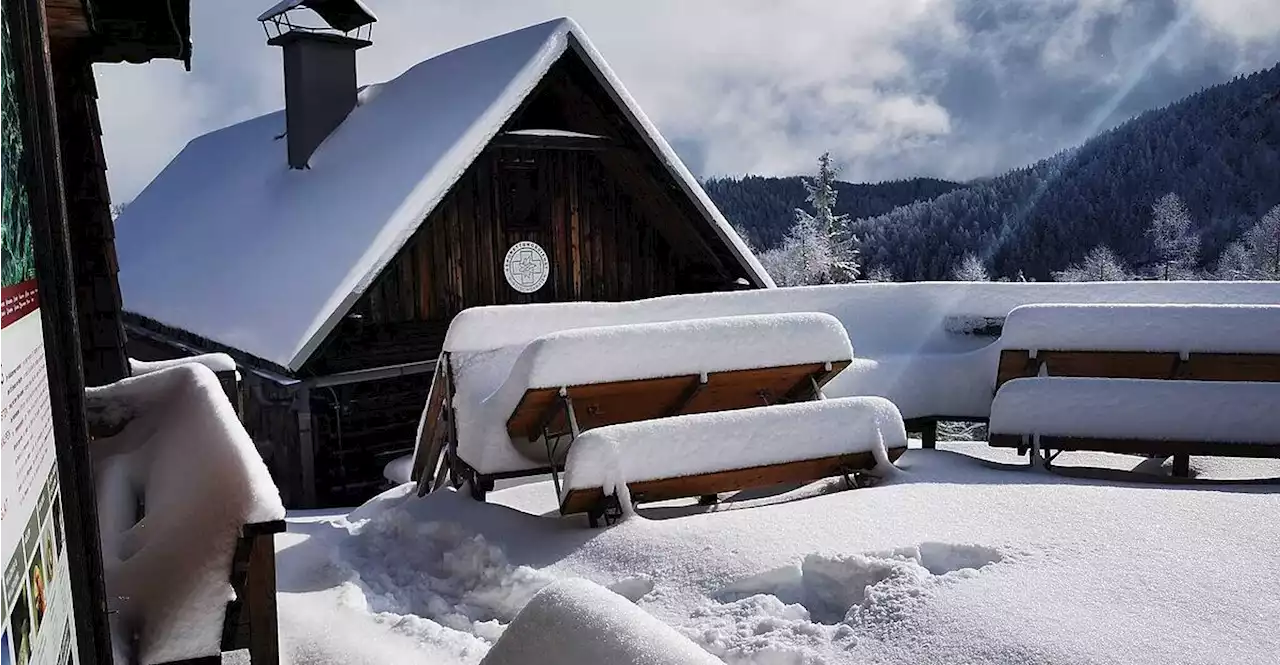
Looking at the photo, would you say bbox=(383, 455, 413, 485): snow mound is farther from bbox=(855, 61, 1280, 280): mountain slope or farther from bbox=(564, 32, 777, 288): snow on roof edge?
bbox=(855, 61, 1280, 280): mountain slope

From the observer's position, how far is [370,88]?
54.0 ft

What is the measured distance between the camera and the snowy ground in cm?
380

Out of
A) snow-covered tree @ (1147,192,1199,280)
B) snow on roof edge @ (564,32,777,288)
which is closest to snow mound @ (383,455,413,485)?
snow on roof edge @ (564,32,777,288)

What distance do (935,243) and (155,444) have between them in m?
79.6

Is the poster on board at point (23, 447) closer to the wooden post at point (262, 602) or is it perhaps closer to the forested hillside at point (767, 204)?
the wooden post at point (262, 602)

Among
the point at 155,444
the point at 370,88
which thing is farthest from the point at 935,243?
the point at 155,444

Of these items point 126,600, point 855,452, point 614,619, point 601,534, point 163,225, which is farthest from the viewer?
point 163,225

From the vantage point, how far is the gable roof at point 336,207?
404 inches

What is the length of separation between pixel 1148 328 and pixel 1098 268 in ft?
227

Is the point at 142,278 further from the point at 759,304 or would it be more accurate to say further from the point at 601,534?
the point at 601,534

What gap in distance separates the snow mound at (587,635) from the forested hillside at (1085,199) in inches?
2970

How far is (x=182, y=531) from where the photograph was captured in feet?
11.2

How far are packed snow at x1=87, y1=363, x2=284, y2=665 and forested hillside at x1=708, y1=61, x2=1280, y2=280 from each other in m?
74.0

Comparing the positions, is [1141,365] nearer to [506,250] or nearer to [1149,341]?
[1149,341]
